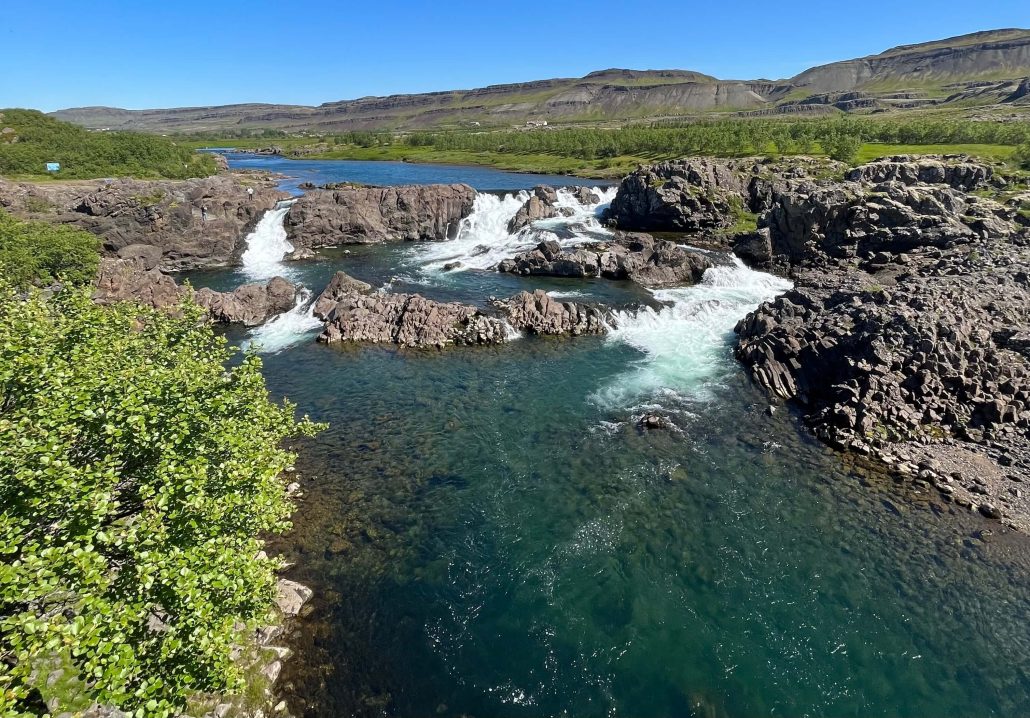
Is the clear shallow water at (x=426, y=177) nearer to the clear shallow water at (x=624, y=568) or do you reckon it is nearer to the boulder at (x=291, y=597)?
the clear shallow water at (x=624, y=568)

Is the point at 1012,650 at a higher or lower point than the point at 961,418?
lower

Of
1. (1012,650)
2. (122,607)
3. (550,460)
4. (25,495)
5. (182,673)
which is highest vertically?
(25,495)

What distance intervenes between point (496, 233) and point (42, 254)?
61.2 meters

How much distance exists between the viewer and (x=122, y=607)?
1242 cm

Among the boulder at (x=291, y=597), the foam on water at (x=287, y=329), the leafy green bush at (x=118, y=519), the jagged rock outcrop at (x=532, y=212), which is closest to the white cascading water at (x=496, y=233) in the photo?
the jagged rock outcrop at (x=532, y=212)

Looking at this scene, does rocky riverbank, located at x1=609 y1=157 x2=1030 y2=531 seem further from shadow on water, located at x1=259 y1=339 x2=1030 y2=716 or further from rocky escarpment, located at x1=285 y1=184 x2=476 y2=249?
rocky escarpment, located at x1=285 y1=184 x2=476 y2=249

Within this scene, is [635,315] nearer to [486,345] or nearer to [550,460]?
[486,345]

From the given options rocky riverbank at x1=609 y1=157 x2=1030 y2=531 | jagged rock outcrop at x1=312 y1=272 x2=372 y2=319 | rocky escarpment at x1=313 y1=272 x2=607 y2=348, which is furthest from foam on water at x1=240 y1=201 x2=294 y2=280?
rocky riverbank at x1=609 y1=157 x2=1030 y2=531

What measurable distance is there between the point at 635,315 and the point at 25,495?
49.5 metres

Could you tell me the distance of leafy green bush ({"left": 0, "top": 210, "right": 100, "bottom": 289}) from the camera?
4778 centimetres

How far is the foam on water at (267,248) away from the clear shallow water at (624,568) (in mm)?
41146

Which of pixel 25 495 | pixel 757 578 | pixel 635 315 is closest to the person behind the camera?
pixel 25 495

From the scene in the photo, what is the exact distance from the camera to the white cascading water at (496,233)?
78.2m

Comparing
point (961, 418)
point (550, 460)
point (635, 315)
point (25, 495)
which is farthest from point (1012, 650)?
point (635, 315)
